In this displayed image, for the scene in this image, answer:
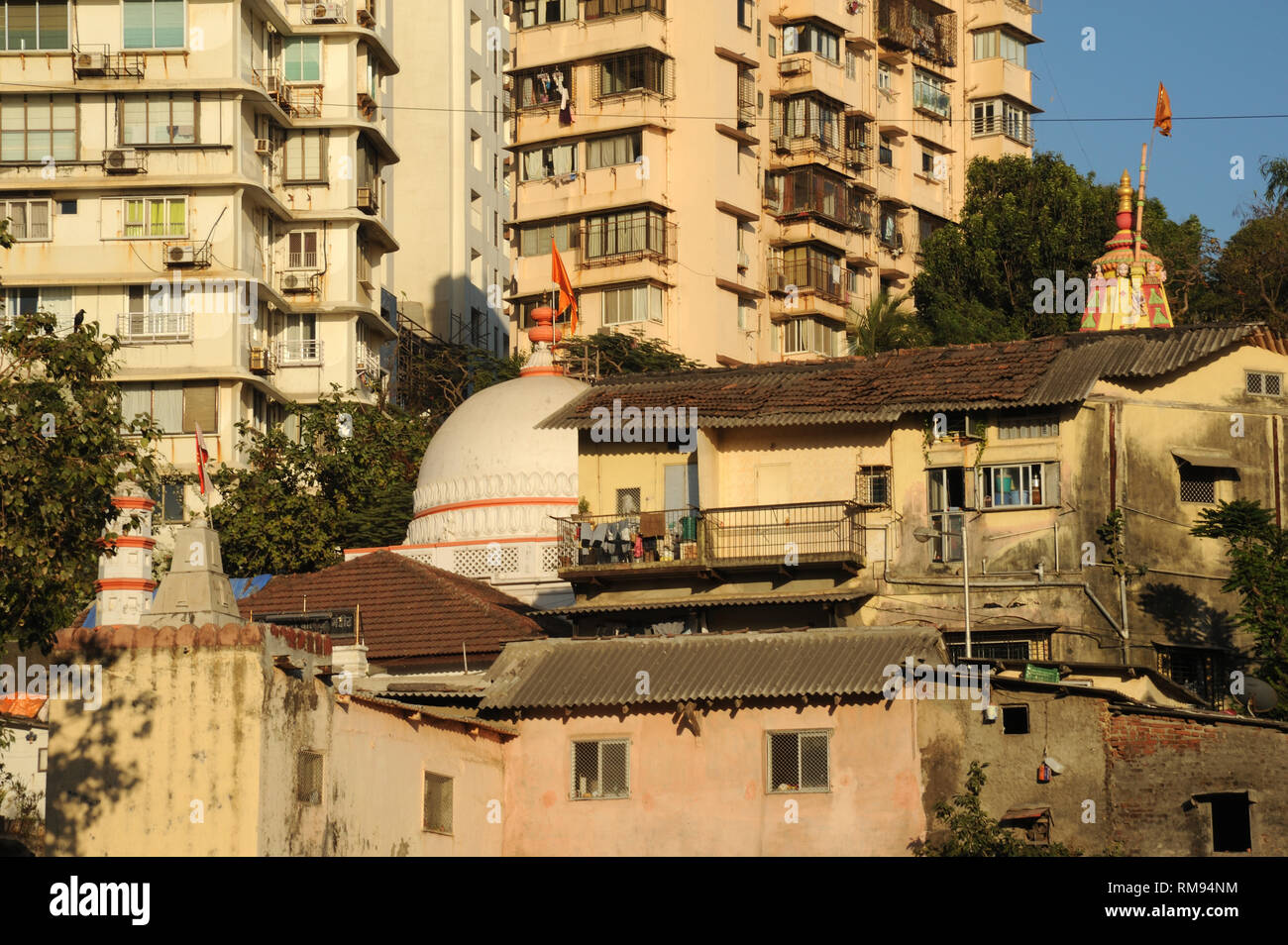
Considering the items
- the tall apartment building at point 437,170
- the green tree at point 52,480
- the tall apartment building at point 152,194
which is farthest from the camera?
the tall apartment building at point 437,170

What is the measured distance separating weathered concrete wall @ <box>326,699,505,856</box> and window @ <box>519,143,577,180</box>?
4226cm

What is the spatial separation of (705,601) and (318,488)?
21066 millimetres

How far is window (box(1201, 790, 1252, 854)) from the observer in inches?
1435

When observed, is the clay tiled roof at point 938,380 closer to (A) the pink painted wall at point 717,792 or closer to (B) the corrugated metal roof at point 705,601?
(B) the corrugated metal roof at point 705,601

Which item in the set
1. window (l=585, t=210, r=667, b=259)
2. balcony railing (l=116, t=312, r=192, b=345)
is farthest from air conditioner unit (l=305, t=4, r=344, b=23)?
window (l=585, t=210, r=667, b=259)

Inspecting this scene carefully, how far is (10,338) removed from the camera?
1310 inches

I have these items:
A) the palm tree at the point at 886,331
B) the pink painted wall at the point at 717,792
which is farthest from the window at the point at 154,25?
the pink painted wall at the point at 717,792

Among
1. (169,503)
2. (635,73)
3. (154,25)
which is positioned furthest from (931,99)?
(169,503)

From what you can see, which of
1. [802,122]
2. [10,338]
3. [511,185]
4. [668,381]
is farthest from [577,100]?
[10,338]

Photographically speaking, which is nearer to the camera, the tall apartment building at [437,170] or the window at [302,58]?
the window at [302,58]

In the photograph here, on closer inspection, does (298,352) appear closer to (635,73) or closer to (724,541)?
(635,73)

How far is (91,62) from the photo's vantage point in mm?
65250

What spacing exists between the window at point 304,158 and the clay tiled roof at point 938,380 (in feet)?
77.8

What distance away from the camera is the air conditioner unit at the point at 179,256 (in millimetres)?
65375
